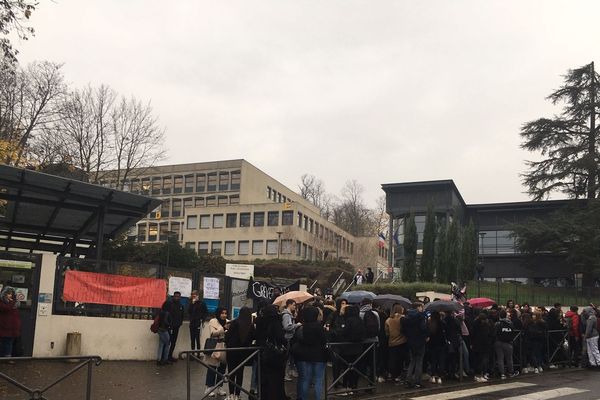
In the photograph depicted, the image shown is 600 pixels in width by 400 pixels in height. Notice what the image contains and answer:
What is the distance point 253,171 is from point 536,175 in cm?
5247

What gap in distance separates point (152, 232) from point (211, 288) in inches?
2986

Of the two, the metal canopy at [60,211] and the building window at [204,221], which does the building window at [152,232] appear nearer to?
the building window at [204,221]

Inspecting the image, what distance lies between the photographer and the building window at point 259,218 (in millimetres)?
78062

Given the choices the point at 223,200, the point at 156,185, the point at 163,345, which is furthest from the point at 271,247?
the point at 163,345

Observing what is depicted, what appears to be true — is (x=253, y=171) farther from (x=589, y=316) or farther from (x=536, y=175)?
(x=589, y=316)

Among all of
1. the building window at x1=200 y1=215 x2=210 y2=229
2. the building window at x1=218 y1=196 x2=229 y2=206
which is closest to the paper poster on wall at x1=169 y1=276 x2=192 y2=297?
the building window at x1=200 y1=215 x2=210 y2=229

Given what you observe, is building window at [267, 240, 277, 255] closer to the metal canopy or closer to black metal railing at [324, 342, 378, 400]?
the metal canopy

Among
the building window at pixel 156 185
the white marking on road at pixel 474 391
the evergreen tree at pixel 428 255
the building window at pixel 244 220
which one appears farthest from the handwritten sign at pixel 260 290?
the building window at pixel 156 185

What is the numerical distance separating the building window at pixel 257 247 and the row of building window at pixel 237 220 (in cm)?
247

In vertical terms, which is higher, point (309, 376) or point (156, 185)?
point (156, 185)

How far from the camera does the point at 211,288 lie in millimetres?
16453

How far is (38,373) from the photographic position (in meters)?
11.2

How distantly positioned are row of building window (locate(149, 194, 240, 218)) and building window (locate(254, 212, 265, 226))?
955 cm

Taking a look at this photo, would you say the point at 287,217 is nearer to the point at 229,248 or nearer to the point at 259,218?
the point at 259,218
